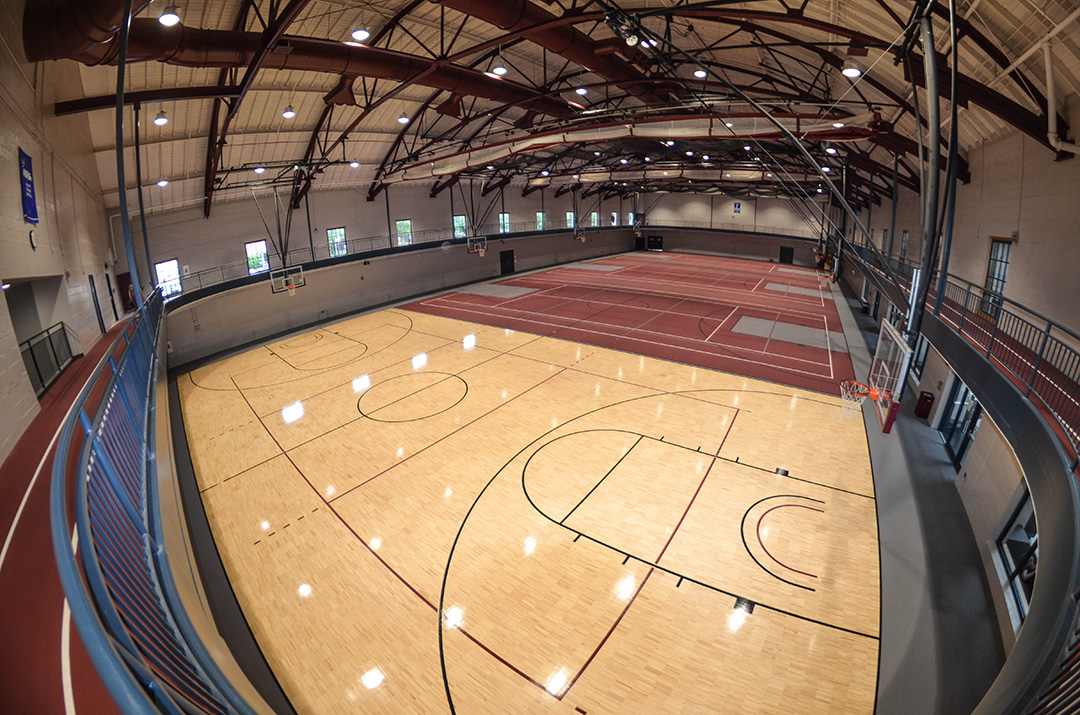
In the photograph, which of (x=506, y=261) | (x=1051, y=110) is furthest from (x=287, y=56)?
(x=506, y=261)

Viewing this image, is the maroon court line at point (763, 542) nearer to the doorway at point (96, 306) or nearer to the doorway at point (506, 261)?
the doorway at point (96, 306)

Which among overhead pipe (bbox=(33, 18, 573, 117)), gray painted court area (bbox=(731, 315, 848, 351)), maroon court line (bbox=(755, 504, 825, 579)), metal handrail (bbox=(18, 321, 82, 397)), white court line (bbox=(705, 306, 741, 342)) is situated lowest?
maroon court line (bbox=(755, 504, 825, 579))

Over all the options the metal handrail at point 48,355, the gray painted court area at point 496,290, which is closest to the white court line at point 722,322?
the gray painted court area at point 496,290

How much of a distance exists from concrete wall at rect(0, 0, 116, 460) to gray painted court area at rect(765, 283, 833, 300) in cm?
3565

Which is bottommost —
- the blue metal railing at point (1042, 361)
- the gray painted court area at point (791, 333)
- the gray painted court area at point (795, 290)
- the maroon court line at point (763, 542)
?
the maroon court line at point (763, 542)

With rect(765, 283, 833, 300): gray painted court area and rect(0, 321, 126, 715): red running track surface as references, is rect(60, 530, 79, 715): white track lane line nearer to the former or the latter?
rect(0, 321, 126, 715): red running track surface

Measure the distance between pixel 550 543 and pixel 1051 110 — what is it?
39.9 feet

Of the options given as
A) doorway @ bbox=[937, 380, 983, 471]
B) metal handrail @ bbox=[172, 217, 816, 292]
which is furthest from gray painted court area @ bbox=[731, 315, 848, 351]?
metal handrail @ bbox=[172, 217, 816, 292]

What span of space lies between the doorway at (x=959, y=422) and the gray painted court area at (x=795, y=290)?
68.8ft

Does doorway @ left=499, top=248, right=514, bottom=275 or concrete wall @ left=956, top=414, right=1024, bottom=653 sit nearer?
concrete wall @ left=956, top=414, right=1024, bottom=653

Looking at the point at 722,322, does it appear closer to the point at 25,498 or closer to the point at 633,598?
the point at 633,598

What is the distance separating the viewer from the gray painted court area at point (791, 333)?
794 inches

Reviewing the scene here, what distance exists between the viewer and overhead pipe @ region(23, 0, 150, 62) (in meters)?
6.98

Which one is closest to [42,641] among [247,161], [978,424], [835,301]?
[978,424]
